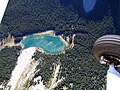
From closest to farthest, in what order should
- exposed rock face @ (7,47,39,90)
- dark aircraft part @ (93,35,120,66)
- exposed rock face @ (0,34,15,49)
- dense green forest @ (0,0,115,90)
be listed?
1. dark aircraft part @ (93,35,120,66)
2. dense green forest @ (0,0,115,90)
3. exposed rock face @ (7,47,39,90)
4. exposed rock face @ (0,34,15,49)

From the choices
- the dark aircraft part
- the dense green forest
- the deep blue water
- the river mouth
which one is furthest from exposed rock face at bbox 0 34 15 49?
the dark aircraft part

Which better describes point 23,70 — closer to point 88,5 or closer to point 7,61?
point 7,61

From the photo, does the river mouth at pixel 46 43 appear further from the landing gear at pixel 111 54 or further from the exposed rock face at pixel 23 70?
the landing gear at pixel 111 54

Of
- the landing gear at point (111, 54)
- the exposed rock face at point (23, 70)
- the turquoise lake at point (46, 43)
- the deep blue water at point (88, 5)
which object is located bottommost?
the landing gear at point (111, 54)

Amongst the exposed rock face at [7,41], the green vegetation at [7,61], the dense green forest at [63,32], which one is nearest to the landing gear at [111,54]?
the dense green forest at [63,32]

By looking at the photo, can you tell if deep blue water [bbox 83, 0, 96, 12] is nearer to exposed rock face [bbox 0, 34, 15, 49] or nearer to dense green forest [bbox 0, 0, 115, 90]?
dense green forest [bbox 0, 0, 115, 90]

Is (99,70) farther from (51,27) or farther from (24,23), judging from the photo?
(24,23)
